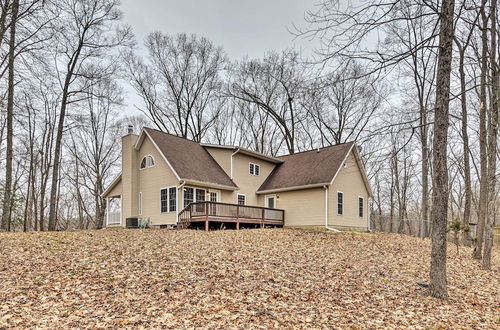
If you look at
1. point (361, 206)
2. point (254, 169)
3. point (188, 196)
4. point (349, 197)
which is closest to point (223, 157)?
→ point (254, 169)

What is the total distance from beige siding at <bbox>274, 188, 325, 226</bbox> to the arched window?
24.7ft

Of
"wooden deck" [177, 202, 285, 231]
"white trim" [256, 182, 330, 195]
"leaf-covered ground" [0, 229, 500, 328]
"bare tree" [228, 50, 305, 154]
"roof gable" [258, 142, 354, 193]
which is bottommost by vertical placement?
"leaf-covered ground" [0, 229, 500, 328]

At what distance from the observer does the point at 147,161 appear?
18125 millimetres

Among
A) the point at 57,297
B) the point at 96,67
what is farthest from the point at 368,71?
the point at 96,67

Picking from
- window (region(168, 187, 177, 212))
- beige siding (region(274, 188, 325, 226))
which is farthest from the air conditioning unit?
beige siding (region(274, 188, 325, 226))

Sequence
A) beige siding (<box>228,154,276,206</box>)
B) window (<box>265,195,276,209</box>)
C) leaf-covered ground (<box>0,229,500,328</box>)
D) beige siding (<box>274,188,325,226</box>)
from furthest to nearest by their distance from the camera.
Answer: window (<box>265,195,276,209</box>), beige siding (<box>228,154,276,206</box>), beige siding (<box>274,188,325,226</box>), leaf-covered ground (<box>0,229,500,328</box>)

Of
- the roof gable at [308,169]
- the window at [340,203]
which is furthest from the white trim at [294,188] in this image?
the window at [340,203]

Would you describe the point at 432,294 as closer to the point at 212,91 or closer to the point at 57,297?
the point at 57,297

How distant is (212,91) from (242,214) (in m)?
16.5

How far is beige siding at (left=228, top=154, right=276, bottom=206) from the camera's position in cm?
1924

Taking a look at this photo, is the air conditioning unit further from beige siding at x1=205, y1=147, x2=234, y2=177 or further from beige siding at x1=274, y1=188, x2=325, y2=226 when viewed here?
beige siding at x1=274, y1=188, x2=325, y2=226

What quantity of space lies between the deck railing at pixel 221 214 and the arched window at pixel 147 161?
367cm

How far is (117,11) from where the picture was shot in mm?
18422

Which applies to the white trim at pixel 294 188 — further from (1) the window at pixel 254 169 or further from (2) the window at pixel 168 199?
(2) the window at pixel 168 199
